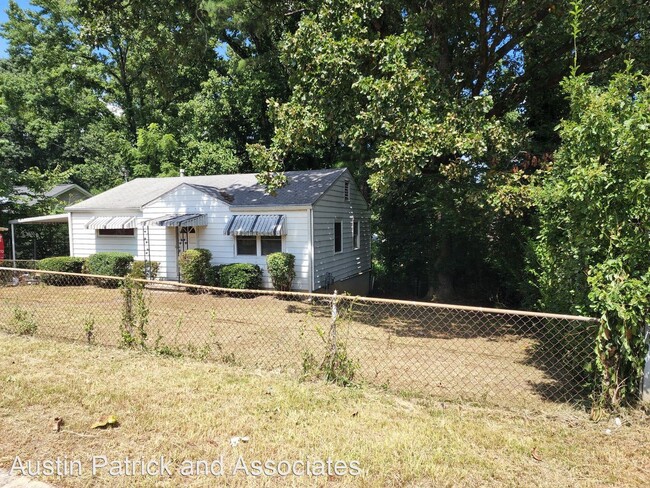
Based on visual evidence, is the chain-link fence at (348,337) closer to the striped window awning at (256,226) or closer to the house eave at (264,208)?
the striped window awning at (256,226)

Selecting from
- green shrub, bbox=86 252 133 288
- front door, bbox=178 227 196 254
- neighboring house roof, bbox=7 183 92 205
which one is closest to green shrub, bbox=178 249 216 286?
front door, bbox=178 227 196 254

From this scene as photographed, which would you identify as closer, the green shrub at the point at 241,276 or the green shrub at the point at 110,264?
the green shrub at the point at 241,276

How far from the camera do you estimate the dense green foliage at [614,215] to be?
3.65 m

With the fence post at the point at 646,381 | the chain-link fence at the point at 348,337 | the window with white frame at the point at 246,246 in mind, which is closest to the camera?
the fence post at the point at 646,381

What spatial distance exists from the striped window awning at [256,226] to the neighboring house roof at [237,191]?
0.41 m

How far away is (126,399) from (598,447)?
14.6ft

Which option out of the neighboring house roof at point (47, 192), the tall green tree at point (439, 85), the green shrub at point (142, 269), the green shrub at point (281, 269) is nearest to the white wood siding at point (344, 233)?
the green shrub at point (281, 269)

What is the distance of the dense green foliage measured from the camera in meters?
3.65

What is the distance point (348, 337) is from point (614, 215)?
4.63 meters

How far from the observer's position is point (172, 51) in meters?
11.6

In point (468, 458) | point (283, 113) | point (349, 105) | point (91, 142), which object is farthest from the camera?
point (91, 142)

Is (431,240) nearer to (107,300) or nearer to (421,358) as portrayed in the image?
(421,358)

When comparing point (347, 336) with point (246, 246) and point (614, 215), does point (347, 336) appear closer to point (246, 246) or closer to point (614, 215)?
point (614, 215)

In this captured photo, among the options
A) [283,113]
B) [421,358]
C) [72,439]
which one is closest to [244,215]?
[283,113]
